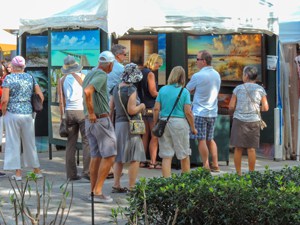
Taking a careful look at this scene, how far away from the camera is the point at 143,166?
12.3m

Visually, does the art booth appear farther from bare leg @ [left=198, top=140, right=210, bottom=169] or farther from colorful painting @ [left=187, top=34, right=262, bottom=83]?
bare leg @ [left=198, top=140, right=210, bottom=169]

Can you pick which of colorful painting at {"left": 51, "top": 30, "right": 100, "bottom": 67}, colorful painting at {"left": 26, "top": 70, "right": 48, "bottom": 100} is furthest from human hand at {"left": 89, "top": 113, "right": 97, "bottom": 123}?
colorful painting at {"left": 26, "top": 70, "right": 48, "bottom": 100}

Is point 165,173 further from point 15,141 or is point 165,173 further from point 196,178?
point 196,178

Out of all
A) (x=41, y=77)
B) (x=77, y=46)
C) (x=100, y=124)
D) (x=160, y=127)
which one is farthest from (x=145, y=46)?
(x=100, y=124)

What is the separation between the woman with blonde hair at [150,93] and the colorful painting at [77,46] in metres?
0.87

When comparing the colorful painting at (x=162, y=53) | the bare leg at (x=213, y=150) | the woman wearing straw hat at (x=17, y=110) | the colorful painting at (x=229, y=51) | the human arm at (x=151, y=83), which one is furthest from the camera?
the colorful painting at (x=229, y=51)

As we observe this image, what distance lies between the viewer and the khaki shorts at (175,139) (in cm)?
970

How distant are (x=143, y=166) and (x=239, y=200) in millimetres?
6493

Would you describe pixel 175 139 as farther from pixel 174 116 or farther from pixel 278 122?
pixel 278 122

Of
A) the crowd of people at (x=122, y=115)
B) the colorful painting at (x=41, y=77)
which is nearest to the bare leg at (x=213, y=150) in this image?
the crowd of people at (x=122, y=115)

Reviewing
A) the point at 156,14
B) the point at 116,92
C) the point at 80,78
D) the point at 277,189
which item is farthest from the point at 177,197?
the point at 156,14

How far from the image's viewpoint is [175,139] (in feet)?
31.9

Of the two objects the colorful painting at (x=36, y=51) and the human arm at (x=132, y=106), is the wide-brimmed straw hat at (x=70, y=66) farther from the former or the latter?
the colorful painting at (x=36, y=51)

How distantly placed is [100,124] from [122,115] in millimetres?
505
